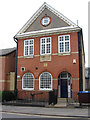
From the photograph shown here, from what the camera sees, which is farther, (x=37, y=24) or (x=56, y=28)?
(x=37, y=24)

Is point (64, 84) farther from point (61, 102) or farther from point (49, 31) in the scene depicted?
point (49, 31)

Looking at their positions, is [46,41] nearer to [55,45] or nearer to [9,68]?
[55,45]

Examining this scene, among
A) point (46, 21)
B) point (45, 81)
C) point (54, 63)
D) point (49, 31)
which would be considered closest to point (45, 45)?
point (49, 31)

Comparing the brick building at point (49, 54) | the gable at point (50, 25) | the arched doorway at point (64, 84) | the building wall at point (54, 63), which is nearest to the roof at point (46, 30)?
the brick building at point (49, 54)

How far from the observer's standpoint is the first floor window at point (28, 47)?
18.8 m

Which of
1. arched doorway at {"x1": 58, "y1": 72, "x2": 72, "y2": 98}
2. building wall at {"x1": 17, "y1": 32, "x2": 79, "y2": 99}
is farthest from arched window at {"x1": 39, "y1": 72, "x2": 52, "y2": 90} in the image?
arched doorway at {"x1": 58, "y1": 72, "x2": 72, "y2": 98}

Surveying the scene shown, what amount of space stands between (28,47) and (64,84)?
5.88 metres

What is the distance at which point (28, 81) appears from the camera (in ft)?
60.2

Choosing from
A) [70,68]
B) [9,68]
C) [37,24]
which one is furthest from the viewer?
[9,68]

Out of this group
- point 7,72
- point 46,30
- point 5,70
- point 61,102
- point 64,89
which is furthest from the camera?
point 7,72

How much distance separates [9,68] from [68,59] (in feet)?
28.2

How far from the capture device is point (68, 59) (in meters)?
16.9

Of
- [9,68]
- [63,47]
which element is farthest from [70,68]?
[9,68]

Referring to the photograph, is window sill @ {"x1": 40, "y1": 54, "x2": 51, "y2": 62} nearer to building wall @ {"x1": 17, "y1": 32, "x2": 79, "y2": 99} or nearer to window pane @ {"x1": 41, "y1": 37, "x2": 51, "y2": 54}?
building wall @ {"x1": 17, "y1": 32, "x2": 79, "y2": 99}
